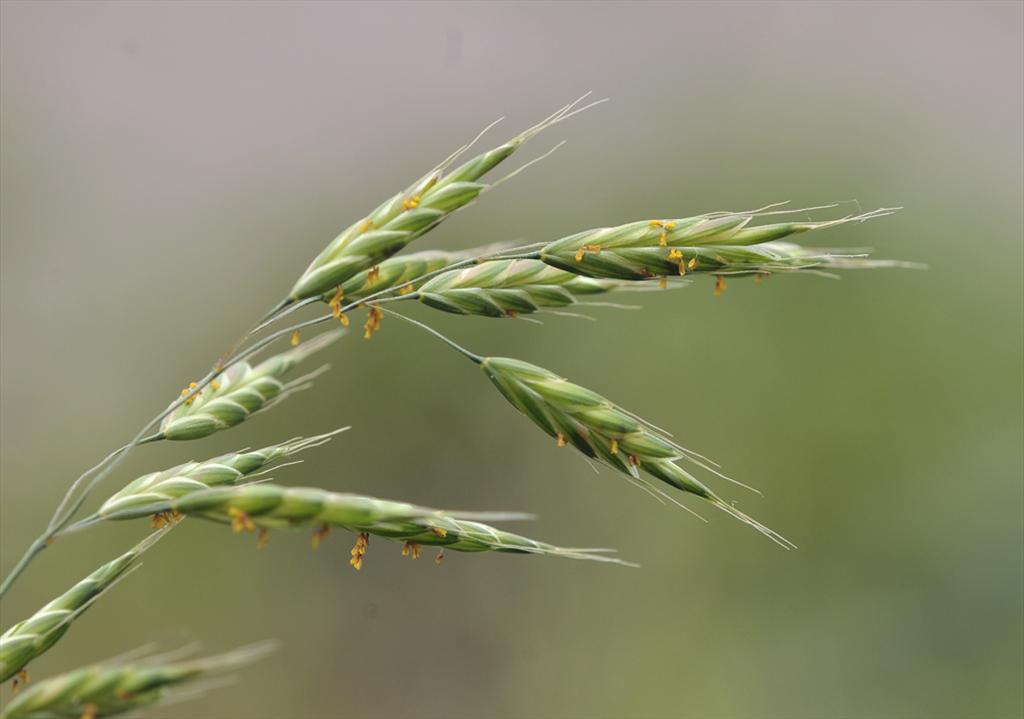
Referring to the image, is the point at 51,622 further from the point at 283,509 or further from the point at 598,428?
the point at 598,428

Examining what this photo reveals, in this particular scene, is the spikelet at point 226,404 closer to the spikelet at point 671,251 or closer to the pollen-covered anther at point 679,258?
the spikelet at point 671,251

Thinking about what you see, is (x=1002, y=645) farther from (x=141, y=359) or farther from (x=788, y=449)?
(x=141, y=359)

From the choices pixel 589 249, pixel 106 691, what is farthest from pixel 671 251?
pixel 106 691

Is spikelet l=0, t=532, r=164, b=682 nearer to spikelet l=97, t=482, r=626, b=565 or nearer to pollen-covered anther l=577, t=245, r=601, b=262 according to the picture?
spikelet l=97, t=482, r=626, b=565

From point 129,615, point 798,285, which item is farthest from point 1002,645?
point 129,615

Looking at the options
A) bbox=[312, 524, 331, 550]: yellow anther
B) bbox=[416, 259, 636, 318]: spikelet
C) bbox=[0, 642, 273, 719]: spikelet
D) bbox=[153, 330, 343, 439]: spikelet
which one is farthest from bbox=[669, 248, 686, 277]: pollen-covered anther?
bbox=[0, 642, 273, 719]: spikelet
